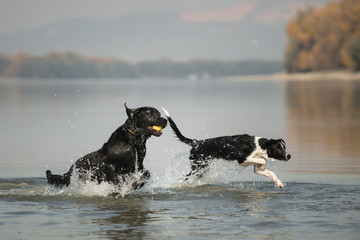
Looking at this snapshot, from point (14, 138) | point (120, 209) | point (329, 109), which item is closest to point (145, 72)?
point (329, 109)

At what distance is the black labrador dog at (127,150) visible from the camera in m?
10.2

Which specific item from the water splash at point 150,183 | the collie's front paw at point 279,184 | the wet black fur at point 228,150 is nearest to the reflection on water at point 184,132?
→ the water splash at point 150,183

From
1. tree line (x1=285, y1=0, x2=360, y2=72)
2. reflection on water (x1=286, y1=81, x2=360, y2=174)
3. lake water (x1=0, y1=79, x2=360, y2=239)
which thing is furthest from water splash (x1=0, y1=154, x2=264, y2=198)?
tree line (x1=285, y1=0, x2=360, y2=72)

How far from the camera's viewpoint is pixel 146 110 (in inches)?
Result: 400

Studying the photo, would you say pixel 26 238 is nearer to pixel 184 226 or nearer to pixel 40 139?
pixel 184 226

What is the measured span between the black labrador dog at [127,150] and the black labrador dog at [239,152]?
4.21 ft

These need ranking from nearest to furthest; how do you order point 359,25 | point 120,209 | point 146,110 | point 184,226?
point 184,226 → point 120,209 → point 146,110 → point 359,25

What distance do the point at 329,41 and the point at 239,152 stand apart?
354 feet

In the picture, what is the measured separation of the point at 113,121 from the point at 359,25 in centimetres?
9547

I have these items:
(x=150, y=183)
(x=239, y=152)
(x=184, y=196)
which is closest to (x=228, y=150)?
(x=239, y=152)

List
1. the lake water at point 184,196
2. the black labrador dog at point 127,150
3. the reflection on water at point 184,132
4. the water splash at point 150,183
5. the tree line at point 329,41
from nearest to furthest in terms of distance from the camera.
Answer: the lake water at point 184,196
the black labrador dog at point 127,150
the water splash at point 150,183
the reflection on water at point 184,132
the tree line at point 329,41

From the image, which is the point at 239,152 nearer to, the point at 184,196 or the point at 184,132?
the point at 184,196

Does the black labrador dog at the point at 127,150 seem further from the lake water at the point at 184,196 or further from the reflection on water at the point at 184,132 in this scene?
the reflection on water at the point at 184,132

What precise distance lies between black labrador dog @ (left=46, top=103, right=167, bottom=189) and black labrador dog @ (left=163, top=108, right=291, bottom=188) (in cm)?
128
